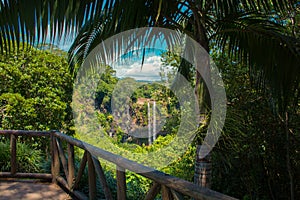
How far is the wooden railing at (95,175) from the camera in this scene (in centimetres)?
164

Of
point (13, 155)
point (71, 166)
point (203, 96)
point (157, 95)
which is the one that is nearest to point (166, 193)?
point (203, 96)

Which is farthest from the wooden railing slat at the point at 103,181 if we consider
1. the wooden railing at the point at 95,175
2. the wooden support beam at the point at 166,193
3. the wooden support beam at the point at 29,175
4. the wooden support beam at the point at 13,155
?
the wooden support beam at the point at 13,155

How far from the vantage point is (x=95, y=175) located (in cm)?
283

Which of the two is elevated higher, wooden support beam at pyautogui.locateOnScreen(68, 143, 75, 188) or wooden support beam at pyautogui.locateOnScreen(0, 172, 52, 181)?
wooden support beam at pyautogui.locateOnScreen(68, 143, 75, 188)

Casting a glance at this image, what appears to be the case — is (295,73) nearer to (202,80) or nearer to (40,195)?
(202,80)

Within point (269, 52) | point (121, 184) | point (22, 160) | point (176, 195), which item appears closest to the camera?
point (176, 195)

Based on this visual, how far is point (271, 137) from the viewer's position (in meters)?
4.06

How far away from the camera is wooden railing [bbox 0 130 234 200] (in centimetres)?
164

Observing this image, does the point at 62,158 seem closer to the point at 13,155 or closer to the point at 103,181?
the point at 13,155

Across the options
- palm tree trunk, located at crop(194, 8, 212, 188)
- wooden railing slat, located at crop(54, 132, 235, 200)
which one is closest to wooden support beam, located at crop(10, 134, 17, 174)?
wooden railing slat, located at crop(54, 132, 235, 200)

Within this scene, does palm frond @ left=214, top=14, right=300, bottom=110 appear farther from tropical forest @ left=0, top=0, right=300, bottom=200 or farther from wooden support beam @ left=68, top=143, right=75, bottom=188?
wooden support beam @ left=68, top=143, right=75, bottom=188

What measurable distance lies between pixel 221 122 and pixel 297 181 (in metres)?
2.42

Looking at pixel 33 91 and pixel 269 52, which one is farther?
pixel 33 91

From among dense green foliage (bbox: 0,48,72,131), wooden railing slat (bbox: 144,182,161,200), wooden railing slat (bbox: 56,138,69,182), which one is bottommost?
wooden railing slat (bbox: 56,138,69,182)
